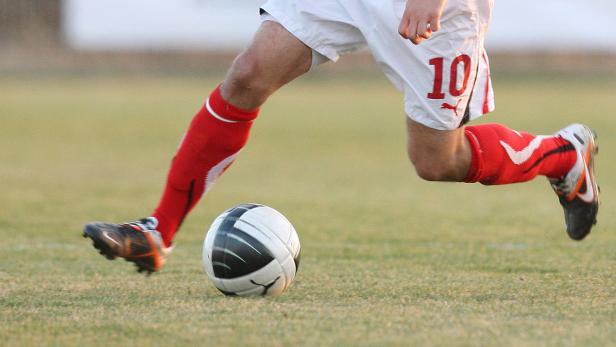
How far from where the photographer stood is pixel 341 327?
3373 millimetres

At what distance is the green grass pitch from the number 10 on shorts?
71 centimetres

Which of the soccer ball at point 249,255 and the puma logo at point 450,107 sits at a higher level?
the puma logo at point 450,107

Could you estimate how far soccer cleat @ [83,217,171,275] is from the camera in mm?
3961

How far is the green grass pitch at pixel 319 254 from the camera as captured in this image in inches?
133

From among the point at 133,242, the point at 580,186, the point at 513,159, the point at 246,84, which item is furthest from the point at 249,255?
the point at 580,186

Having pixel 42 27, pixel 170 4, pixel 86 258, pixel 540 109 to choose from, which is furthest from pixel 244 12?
pixel 86 258

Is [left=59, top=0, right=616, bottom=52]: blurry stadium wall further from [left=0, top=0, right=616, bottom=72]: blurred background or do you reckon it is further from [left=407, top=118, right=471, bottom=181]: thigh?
[left=407, top=118, right=471, bottom=181]: thigh

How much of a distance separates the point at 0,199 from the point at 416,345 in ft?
15.7

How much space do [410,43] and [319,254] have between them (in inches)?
59.3

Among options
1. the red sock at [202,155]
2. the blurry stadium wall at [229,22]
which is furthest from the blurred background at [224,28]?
the red sock at [202,155]

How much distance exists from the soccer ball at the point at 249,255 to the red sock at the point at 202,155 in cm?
27

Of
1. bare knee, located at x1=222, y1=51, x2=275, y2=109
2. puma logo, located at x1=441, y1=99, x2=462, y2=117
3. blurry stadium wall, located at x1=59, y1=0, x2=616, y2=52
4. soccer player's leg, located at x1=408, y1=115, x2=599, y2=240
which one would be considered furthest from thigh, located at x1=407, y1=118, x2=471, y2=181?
blurry stadium wall, located at x1=59, y1=0, x2=616, y2=52

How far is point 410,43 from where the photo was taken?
395 centimetres

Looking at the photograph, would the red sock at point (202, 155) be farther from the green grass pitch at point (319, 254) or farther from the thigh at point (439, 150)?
the thigh at point (439, 150)
